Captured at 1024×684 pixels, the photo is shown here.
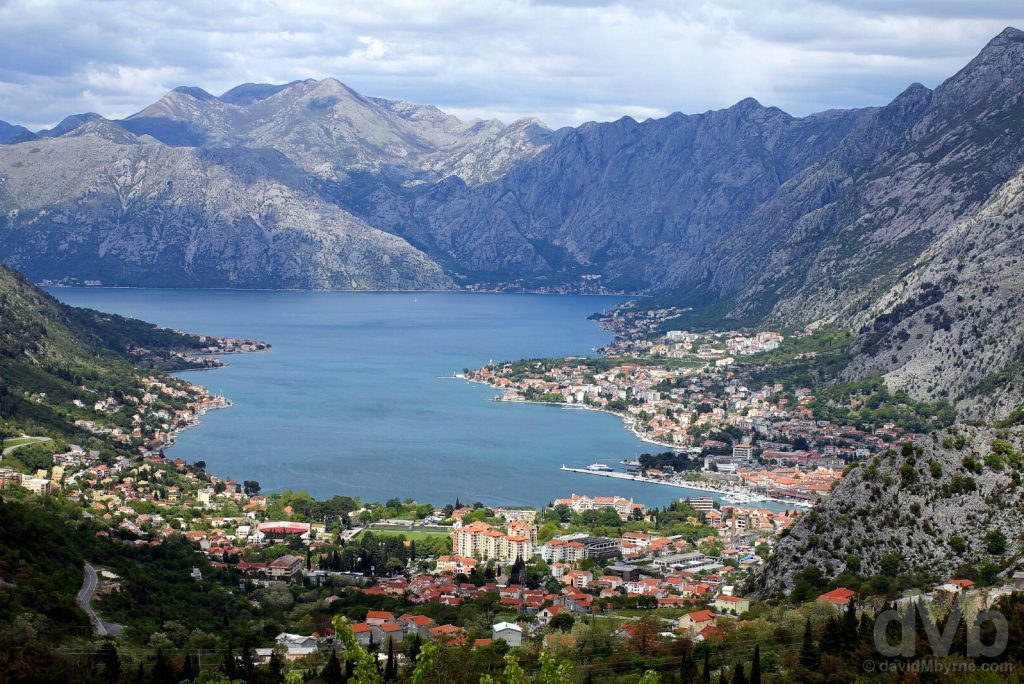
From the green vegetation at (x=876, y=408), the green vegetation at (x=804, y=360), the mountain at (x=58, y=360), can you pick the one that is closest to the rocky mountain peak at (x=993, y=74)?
the green vegetation at (x=804, y=360)

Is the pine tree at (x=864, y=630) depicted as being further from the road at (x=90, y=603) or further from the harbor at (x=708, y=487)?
the harbor at (x=708, y=487)

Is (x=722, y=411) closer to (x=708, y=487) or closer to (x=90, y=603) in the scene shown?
(x=708, y=487)

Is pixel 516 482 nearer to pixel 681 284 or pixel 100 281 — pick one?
pixel 681 284

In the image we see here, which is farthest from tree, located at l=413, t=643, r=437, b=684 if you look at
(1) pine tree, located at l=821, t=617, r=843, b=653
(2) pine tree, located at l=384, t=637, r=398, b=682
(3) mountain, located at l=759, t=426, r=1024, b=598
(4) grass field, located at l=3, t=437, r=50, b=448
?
(4) grass field, located at l=3, t=437, r=50, b=448

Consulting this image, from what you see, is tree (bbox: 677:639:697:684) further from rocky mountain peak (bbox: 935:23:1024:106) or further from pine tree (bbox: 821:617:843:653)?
rocky mountain peak (bbox: 935:23:1024:106)

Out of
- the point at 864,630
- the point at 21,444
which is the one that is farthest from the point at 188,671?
the point at 21,444
